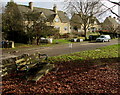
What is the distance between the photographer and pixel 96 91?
4988 millimetres

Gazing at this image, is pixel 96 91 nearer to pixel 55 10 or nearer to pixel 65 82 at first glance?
pixel 65 82

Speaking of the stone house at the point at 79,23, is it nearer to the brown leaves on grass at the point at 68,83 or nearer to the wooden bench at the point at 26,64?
the wooden bench at the point at 26,64

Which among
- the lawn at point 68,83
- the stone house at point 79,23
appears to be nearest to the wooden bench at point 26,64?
the lawn at point 68,83

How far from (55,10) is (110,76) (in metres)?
43.2

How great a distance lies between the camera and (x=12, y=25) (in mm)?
22391

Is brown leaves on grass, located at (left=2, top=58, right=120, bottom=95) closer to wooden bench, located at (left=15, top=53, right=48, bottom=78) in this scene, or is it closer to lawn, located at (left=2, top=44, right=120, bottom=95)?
lawn, located at (left=2, top=44, right=120, bottom=95)

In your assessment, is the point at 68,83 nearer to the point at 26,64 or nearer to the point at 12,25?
the point at 26,64

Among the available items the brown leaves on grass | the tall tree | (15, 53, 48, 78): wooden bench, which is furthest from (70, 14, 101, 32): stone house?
the brown leaves on grass

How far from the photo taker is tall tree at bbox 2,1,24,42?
21.5 metres

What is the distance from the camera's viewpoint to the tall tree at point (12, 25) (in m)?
21.5

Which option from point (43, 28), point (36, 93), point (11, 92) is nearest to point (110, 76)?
point (36, 93)

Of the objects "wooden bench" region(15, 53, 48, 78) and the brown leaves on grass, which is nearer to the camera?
the brown leaves on grass

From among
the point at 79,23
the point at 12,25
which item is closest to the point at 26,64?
the point at 12,25

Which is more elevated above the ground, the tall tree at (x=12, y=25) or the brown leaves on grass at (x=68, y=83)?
the tall tree at (x=12, y=25)
